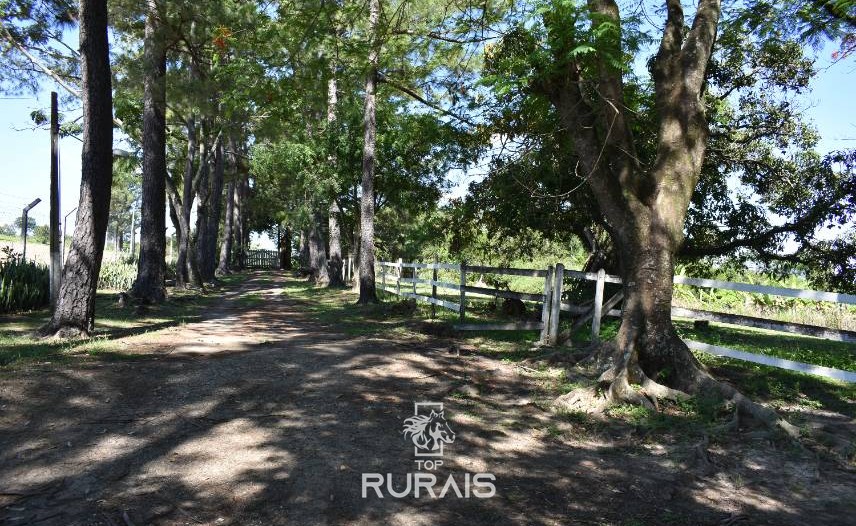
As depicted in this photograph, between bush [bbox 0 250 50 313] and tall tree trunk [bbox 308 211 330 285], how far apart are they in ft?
38.5

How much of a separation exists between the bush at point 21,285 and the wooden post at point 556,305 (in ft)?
35.4

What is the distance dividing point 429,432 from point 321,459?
3.84 feet

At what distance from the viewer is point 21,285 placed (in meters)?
11.8

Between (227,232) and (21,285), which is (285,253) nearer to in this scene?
(227,232)

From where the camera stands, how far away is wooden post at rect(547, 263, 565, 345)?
9.39m

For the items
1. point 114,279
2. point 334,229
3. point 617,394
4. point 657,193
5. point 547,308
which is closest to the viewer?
point 617,394

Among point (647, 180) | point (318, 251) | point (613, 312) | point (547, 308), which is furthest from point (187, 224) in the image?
point (647, 180)

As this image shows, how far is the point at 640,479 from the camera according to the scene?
443cm

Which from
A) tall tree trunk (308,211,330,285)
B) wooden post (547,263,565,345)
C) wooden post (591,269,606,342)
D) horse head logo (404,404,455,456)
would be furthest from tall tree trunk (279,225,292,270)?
horse head logo (404,404,455,456)

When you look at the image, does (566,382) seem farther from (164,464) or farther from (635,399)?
(164,464)

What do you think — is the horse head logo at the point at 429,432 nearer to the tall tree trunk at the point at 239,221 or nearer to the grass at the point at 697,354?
the grass at the point at 697,354

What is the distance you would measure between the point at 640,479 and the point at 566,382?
274 cm

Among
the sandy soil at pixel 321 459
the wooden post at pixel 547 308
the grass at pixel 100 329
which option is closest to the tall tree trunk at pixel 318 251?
the grass at pixel 100 329

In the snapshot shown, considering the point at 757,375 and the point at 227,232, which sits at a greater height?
the point at 227,232
